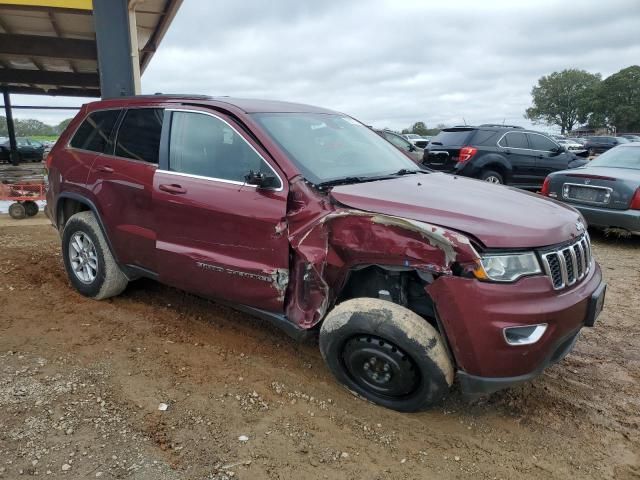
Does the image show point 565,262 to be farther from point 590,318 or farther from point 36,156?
point 36,156

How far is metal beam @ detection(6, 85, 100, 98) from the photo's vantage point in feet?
69.5

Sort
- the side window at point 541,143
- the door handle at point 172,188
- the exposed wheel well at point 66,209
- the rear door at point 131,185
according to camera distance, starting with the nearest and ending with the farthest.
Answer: the door handle at point 172,188 < the rear door at point 131,185 < the exposed wheel well at point 66,209 < the side window at point 541,143

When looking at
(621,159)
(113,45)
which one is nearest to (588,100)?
(621,159)

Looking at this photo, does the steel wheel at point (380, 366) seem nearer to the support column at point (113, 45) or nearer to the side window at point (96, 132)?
the side window at point (96, 132)

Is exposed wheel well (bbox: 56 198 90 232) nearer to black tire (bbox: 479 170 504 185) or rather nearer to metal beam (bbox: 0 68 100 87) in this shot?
black tire (bbox: 479 170 504 185)

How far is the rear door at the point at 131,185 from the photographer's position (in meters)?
3.79

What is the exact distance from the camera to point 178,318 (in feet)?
13.7

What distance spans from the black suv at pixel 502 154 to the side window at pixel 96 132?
22.8ft

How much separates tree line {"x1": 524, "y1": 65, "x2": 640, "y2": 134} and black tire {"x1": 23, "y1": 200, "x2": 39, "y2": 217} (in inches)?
2992

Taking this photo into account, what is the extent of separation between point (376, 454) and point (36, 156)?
29.5m

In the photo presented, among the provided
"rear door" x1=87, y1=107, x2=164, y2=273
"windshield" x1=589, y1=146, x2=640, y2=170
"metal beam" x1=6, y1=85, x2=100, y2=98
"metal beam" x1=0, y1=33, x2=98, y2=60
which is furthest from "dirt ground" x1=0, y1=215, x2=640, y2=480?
"metal beam" x1=6, y1=85, x2=100, y2=98

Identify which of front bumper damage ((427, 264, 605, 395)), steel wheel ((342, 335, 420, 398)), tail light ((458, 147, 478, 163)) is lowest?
steel wheel ((342, 335, 420, 398))

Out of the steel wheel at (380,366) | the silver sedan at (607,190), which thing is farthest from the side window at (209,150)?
the silver sedan at (607,190)

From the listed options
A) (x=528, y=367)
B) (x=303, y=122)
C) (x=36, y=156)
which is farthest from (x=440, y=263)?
(x=36, y=156)
